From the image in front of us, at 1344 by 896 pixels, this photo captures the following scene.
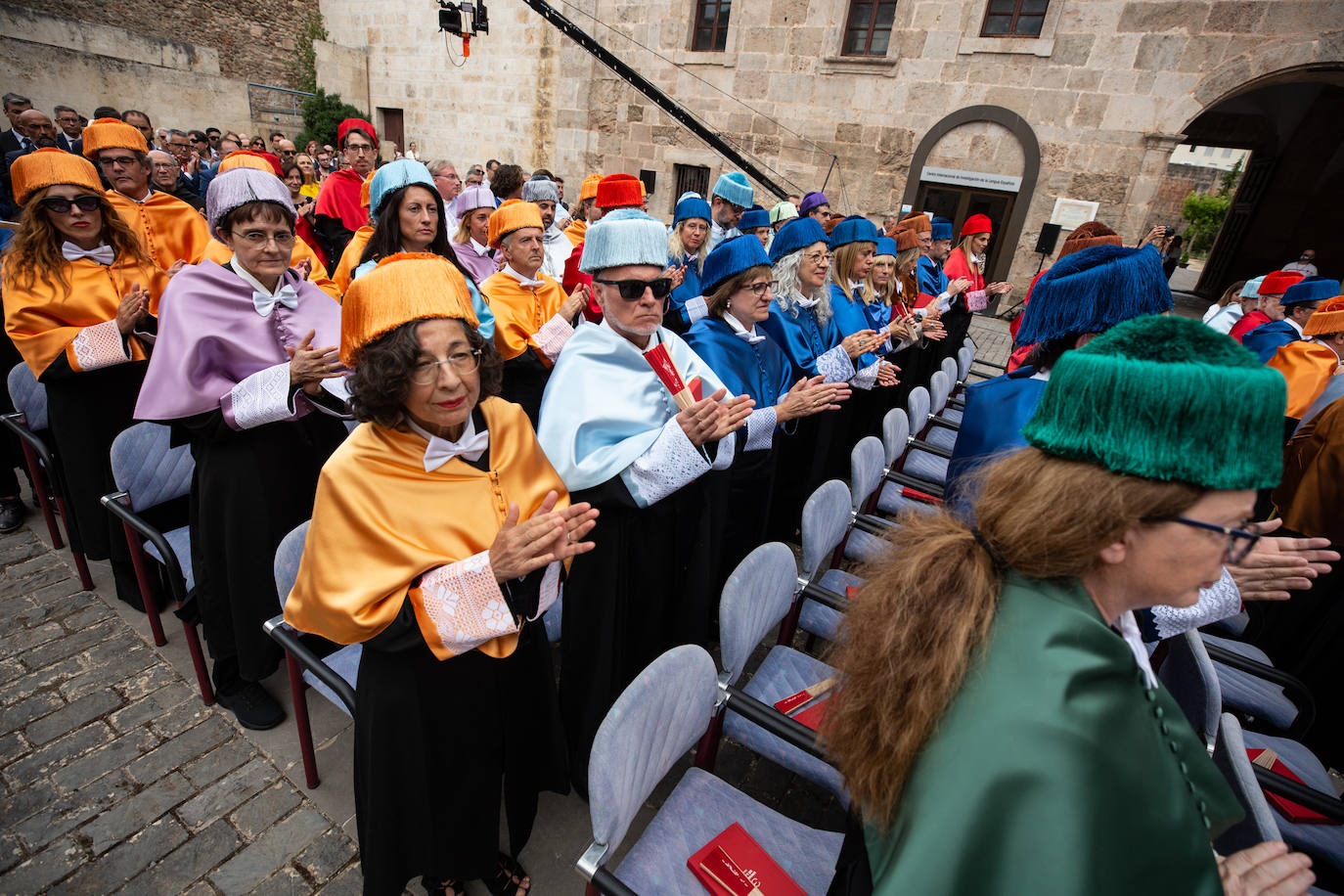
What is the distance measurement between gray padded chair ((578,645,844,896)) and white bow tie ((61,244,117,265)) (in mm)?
3610

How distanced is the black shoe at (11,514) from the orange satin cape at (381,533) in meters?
3.87

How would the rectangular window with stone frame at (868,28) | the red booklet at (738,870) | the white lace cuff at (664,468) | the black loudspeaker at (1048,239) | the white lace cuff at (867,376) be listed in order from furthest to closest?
the rectangular window with stone frame at (868,28) < the black loudspeaker at (1048,239) < the white lace cuff at (867,376) < the white lace cuff at (664,468) < the red booklet at (738,870)

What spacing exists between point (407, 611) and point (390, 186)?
300cm

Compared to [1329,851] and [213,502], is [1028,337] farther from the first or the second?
[213,502]

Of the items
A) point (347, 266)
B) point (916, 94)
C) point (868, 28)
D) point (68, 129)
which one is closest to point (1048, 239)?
point (916, 94)

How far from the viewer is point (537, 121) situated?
15.5 meters

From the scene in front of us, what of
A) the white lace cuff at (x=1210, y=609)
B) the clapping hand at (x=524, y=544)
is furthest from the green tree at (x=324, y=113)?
the white lace cuff at (x=1210, y=609)

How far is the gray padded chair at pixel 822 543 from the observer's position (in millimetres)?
2824

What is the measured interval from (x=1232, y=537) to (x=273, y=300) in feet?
11.1

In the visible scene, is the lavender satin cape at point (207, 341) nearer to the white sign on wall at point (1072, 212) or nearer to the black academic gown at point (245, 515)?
the black academic gown at point (245, 515)

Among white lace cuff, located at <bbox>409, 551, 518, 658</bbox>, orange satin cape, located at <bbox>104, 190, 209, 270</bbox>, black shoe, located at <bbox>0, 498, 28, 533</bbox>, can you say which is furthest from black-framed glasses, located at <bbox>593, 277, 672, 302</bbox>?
black shoe, located at <bbox>0, 498, 28, 533</bbox>

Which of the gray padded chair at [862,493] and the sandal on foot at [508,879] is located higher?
the gray padded chair at [862,493]

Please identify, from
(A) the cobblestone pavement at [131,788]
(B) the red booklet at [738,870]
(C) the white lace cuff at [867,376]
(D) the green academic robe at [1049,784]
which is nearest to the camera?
(D) the green academic robe at [1049,784]

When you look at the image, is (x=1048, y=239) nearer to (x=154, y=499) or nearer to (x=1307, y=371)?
(x=1307, y=371)
